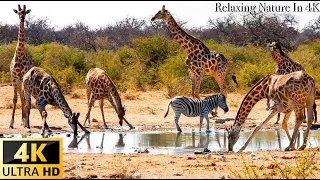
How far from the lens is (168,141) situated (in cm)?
1303

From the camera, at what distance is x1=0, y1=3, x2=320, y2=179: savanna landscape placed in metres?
8.68

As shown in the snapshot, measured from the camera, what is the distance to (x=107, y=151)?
37.5 feet

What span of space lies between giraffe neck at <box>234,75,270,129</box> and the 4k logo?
437 cm

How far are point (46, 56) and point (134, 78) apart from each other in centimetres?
465

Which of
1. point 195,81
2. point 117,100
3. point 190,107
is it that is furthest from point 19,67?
point 195,81

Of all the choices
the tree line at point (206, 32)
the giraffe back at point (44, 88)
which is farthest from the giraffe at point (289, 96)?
the tree line at point (206, 32)

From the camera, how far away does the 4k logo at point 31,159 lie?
816cm

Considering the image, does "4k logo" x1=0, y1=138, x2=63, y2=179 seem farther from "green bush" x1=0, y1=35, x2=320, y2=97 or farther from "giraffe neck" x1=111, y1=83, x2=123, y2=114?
"green bush" x1=0, y1=35, x2=320, y2=97

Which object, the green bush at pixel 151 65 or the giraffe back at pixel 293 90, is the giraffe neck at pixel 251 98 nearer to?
the giraffe back at pixel 293 90

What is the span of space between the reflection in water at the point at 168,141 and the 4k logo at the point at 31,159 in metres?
2.57

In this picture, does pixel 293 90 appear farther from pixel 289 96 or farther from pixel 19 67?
pixel 19 67

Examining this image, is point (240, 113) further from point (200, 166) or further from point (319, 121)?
point (319, 121)

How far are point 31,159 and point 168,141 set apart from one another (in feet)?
16.5

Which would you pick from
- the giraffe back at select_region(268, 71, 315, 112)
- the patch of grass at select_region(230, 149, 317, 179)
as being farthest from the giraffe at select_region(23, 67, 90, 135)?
the patch of grass at select_region(230, 149, 317, 179)
